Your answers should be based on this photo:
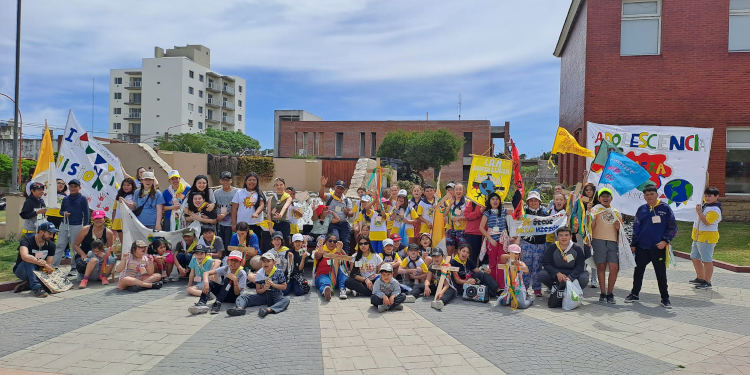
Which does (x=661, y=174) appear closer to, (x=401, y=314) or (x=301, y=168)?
(x=401, y=314)

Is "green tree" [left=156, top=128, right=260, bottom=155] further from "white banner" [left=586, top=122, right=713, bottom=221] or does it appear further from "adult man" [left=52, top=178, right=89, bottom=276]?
"white banner" [left=586, top=122, right=713, bottom=221]

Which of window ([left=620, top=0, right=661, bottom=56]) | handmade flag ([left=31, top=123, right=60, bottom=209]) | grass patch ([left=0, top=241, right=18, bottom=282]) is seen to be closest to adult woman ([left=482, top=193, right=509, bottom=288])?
handmade flag ([left=31, top=123, right=60, bottom=209])

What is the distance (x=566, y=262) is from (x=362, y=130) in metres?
54.4

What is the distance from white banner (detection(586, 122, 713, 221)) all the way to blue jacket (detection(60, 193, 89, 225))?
9139 millimetres

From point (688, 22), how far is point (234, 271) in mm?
16904

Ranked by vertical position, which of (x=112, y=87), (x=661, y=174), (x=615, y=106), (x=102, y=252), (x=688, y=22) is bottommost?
(x=102, y=252)

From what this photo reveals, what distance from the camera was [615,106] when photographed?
17.3 m

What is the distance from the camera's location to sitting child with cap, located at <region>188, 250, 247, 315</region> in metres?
7.24

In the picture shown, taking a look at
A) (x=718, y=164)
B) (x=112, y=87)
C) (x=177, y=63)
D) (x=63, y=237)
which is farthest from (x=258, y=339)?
(x=112, y=87)

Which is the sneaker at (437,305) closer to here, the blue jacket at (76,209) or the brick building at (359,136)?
the blue jacket at (76,209)

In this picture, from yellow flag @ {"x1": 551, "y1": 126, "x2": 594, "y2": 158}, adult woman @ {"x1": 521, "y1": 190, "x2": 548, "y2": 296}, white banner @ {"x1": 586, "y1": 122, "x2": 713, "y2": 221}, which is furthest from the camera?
yellow flag @ {"x1": 551, "y1": 126, "x2": 594, "y2": 158}

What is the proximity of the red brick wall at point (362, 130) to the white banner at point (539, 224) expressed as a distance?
49.5 metres

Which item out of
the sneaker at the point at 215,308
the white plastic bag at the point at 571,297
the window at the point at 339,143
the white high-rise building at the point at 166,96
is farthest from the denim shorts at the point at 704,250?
the white high-rise building at the point at 166,96

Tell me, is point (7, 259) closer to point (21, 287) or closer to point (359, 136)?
point (21, 287)
